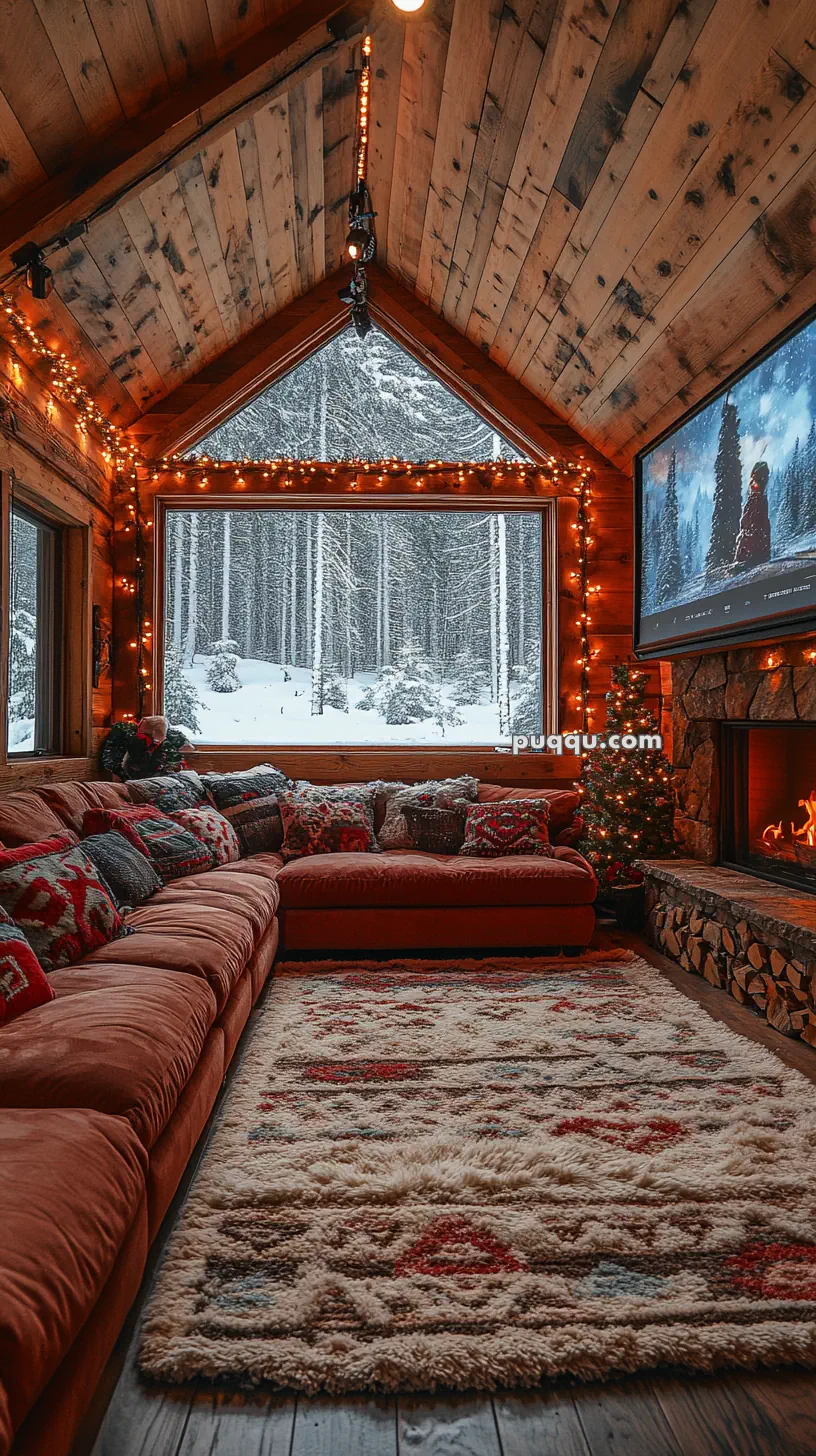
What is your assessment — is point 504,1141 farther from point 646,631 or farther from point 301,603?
point 301,603

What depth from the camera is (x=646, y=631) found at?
4.81 m

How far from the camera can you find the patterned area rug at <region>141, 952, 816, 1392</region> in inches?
59.5

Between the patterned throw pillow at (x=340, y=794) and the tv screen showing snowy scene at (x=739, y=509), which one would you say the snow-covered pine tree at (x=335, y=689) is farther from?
the tv screen showing snowy scene at (x=739, y=509)

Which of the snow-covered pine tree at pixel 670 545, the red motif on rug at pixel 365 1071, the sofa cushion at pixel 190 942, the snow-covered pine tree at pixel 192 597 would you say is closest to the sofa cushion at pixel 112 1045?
the sofa cushion at pixel 190 942

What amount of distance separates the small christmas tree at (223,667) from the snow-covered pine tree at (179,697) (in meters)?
0.15

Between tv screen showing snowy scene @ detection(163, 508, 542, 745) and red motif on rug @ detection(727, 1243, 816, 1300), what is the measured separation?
13.5 feet

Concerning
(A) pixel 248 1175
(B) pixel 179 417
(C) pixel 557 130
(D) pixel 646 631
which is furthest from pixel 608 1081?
(B) pixel 179 417

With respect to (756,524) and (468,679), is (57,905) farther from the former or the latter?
(468,679)

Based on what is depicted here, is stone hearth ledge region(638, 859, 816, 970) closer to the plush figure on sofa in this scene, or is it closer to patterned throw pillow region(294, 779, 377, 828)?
patterned throw pillow region(294, 779, 377, 828)

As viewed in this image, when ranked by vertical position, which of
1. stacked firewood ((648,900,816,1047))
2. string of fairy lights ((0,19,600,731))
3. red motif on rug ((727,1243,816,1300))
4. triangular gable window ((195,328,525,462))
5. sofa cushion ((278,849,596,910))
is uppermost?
triangular gable window ((195,328,525,462))

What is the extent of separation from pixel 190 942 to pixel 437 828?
2.22 meters

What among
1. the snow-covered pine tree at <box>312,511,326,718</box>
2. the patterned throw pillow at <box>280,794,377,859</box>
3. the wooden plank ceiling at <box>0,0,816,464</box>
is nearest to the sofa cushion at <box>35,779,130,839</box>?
the patterned throw pillow at <box>280,794,377,859</box>

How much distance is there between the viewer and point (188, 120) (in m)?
3.47

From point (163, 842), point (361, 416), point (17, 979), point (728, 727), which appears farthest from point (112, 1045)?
point (361, 416)
